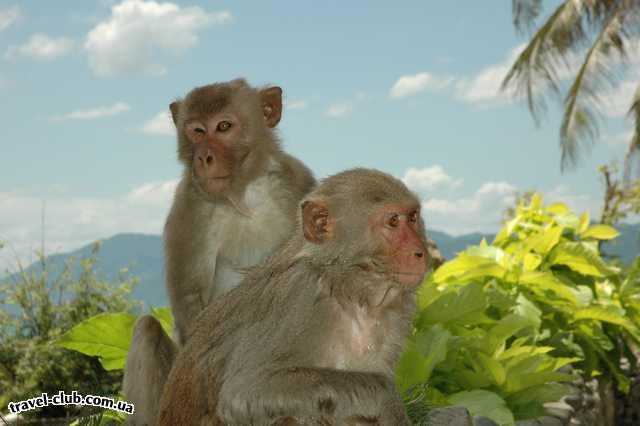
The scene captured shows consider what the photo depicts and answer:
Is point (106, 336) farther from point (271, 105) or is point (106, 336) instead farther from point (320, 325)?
point (320, 325)

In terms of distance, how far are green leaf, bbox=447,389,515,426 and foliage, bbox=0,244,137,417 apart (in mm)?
4664

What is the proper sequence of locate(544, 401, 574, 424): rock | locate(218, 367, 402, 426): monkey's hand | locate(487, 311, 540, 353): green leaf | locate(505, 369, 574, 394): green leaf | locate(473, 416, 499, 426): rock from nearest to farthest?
locate(218, 367, 402, 426): monkey's hand
locate(473, 416, 499, 426): rock
locate(505, 369, 574, 394): green leaf
locate(487, 311, 540, 353): green leaf
locate(544, 401, 574, 424): rock

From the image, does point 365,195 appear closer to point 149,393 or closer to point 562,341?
point 149,393

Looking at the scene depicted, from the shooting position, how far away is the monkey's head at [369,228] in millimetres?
2879

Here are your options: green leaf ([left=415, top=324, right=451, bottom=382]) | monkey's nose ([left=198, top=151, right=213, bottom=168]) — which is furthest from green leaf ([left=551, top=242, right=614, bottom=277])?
monkey's nose ([left=198, top=151, right=213, bottom=168])

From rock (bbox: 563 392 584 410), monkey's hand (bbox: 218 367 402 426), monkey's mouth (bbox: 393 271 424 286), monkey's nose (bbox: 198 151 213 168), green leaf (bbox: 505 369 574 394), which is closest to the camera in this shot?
monkey's hand (bbox: 218 367 402 426)

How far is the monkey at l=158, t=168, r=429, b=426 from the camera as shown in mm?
2738

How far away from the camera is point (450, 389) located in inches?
217

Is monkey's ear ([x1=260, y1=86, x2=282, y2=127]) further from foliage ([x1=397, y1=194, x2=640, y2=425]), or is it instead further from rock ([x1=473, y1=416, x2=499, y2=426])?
rock ([x1=473, y1=416, x2=499, y2=426])

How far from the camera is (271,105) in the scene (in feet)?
13.7

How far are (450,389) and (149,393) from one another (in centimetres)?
232

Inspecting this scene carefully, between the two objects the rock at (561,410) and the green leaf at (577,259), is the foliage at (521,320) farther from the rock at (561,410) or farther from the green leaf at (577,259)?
the rock at (561,410)

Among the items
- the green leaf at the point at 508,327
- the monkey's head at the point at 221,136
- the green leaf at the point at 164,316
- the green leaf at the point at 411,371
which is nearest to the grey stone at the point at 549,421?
the green leaf at the point at 508,327

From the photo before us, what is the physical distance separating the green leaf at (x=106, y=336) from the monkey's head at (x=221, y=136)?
1.56 meters
